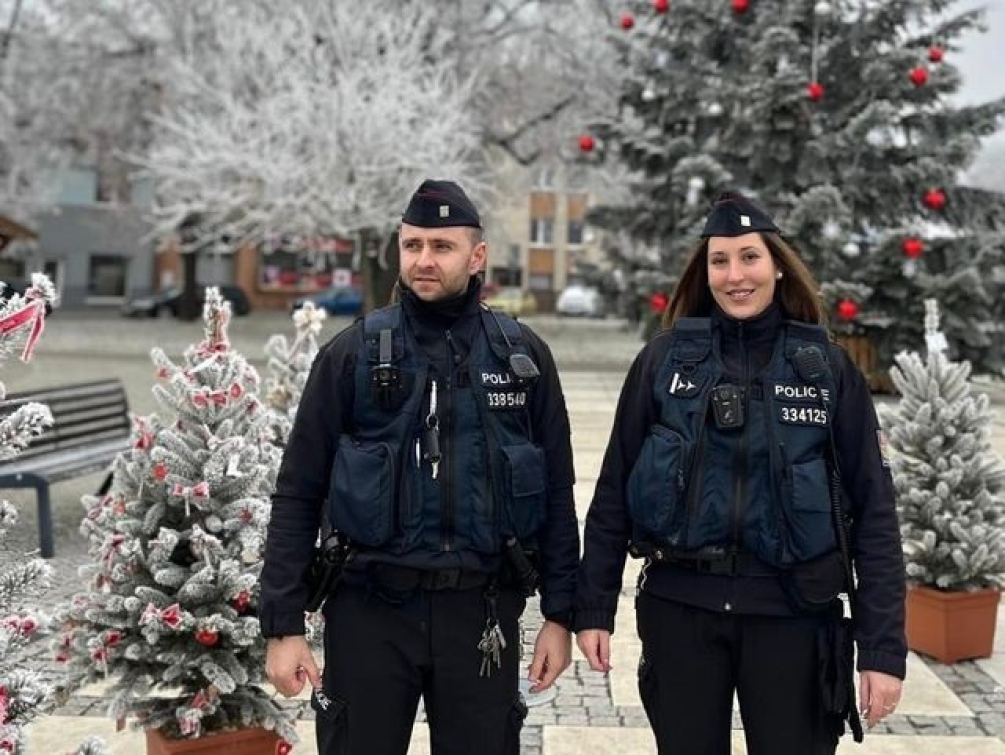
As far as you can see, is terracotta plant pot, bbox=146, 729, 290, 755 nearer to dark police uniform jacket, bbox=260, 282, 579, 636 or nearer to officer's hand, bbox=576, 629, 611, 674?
dark police uniform jacket, bbox=260, 282, 579, 636

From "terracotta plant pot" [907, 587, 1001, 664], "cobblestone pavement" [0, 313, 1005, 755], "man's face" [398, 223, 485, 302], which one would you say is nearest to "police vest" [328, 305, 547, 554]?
"man's face" [398, 223, 485, 302]

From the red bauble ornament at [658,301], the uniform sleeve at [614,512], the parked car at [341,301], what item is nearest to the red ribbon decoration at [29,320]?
the uniform sleeve at [614,512]

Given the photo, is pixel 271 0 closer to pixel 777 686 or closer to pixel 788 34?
pixel 788 34

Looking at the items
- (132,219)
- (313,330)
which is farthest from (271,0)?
(313,330)

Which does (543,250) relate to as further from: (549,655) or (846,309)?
(549,655)

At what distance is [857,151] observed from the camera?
44.4 ft

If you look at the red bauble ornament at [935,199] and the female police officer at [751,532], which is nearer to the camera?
the female police officer at [751,532]

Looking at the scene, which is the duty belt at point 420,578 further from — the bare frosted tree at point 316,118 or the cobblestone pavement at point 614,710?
the bare frosted tree at point 316,118

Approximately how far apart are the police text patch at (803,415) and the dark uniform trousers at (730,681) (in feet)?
1.66

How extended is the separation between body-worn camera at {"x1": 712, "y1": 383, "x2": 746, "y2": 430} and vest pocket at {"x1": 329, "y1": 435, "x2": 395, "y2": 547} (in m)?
0.85

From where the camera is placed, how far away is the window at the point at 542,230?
197ft

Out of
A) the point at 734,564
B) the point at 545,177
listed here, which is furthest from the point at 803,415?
the point at 545,177

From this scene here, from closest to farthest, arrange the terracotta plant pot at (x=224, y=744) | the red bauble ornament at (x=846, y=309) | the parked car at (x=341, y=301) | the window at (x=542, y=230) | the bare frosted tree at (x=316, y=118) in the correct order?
the terracotta plant pot at (x=224, y=744)
the red bauble ornament at (x=846, y=309)
the bare frosted tree at (x=316, y=118)
the parked car at (x=341, y=301)
the window at (x=542, y=230)

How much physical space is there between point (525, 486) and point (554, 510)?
22 cm
